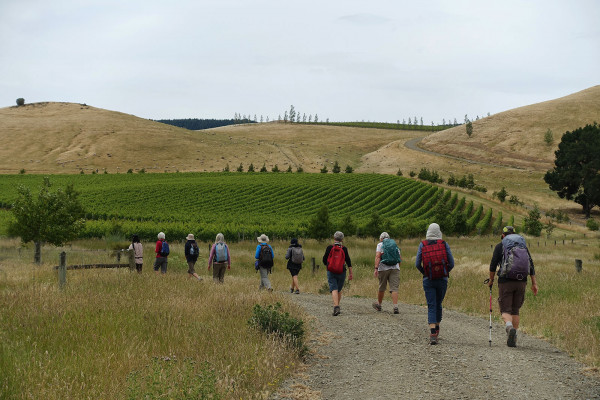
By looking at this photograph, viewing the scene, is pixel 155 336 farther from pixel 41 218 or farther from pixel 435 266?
pixel 41 218

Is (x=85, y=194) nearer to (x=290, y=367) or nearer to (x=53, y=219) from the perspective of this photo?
(x=53, y=219)

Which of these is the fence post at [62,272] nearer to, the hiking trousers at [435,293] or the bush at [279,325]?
the bush at [279,325]

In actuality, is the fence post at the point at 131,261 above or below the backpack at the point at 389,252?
below

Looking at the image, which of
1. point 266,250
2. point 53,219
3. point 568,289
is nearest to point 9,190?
point 53,219

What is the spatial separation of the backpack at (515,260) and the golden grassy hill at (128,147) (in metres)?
103

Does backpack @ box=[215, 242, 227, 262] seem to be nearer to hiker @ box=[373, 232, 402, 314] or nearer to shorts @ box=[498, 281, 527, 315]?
hiker @ box=[373, 232, 402, 314]

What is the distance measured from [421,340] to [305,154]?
131 metres

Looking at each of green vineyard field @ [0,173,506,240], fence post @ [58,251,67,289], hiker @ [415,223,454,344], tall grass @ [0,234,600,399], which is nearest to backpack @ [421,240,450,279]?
hiker @ [415,223,454,344]

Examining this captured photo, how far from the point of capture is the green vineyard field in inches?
1794

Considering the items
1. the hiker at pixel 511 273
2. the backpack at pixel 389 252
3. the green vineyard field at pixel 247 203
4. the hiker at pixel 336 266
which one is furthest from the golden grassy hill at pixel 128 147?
the hiker at pixel 511 273

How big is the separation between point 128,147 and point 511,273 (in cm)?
12615

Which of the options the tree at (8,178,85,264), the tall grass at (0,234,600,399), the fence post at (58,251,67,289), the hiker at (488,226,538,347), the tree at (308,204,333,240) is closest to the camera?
the tall grass at (0,234,600,399)

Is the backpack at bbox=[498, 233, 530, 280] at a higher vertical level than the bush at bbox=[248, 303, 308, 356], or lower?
higher

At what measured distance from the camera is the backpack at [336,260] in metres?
12.7
